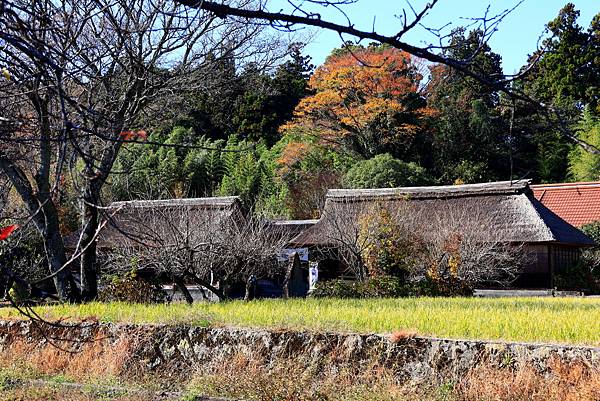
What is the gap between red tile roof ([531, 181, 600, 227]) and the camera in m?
28.1

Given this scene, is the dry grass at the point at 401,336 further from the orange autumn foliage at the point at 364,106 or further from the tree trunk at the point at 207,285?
the orange autumn foliage at the point at 364,106

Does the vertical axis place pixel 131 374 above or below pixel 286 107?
below

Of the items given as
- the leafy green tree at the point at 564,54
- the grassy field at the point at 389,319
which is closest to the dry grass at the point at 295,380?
the grassy field at the point at 389,319

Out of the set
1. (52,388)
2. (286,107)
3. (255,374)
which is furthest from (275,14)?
(286,107)

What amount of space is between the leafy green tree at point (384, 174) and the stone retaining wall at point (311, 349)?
21053 mm

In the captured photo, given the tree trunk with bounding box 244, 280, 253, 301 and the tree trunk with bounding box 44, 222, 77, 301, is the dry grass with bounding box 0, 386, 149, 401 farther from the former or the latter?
the tree trunk with bounding box 244, 280, 253, 301

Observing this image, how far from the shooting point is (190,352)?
26.0 feet

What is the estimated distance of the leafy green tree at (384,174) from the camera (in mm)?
29031

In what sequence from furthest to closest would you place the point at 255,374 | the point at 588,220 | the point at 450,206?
the point at 588,220, the point at 450,206, the point at 255,374

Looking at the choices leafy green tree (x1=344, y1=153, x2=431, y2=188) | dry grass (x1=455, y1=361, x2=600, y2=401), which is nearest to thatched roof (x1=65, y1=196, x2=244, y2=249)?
dry grass (x1=455, y1=361, x2=600, y2=401)

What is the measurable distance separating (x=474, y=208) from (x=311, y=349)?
56.6ft

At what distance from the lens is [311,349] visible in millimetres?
7270

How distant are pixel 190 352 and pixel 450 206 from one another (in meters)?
17.3

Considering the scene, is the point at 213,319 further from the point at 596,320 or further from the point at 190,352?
the point at 596,320
